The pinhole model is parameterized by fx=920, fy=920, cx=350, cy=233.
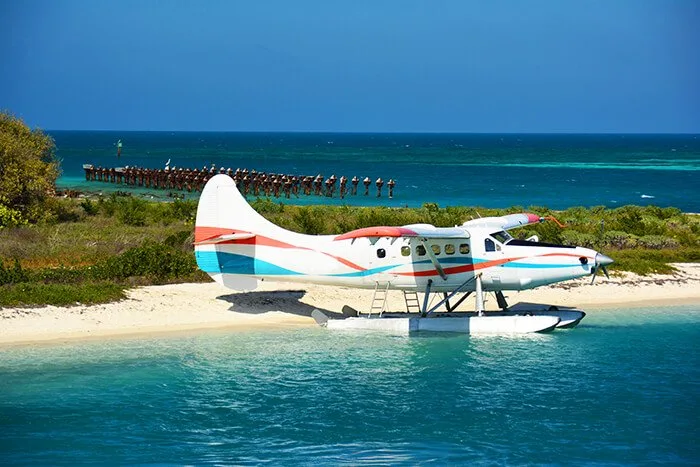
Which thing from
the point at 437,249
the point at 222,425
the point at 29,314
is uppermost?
the point at 437,249

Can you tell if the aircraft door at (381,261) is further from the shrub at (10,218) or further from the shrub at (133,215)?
the shrub at (133,215)

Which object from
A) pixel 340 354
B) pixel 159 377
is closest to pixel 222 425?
pixel 159 377

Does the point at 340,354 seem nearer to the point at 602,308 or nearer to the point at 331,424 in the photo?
the point at 331,424

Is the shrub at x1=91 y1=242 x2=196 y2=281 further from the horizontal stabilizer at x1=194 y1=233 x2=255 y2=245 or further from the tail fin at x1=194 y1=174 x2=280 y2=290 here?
the horizontal stabilizer at x1=194 y1=233 x2=255 y2=245

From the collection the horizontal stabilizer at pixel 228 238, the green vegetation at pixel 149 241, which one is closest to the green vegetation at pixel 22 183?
the green vegetation at pixel 149 241

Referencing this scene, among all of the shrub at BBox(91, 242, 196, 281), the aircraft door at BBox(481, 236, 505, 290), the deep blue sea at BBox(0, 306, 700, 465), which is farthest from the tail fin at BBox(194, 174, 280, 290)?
the aircraft door at BBox(481, 236, 505, 290)

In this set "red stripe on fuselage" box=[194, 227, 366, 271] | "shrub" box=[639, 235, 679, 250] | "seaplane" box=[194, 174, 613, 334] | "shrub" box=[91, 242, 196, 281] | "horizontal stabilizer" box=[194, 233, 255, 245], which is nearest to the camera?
"seaplane" box=[194, 174, 613, 334]
